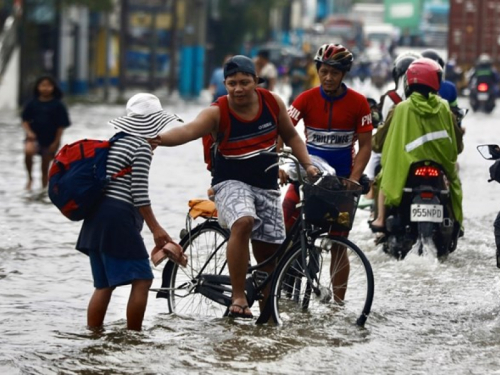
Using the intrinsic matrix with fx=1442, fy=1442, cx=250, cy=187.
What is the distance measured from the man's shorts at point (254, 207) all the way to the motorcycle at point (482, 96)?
28.9 metres

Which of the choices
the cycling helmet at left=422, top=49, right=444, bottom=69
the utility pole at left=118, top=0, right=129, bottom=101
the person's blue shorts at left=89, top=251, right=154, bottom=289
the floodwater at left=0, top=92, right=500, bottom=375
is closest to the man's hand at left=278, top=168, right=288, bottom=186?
the floodwater at left=0, top=92, right=500, bottom=375

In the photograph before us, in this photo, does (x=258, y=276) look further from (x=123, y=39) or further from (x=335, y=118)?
(x=123, y=39)

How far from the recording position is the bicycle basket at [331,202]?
8.16 meters

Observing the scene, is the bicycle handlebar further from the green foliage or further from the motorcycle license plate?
the green foliage

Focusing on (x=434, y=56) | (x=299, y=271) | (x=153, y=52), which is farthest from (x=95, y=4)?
(x=299, y=271)

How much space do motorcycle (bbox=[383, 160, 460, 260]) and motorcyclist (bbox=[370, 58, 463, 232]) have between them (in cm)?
9

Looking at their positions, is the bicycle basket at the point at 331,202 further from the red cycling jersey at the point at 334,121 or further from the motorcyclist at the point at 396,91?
the motorcyclist at the point at 396,91

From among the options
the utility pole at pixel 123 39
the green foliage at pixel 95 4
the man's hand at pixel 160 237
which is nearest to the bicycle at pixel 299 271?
the man's hand at pixel 160 237

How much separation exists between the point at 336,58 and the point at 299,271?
1537 millimetres

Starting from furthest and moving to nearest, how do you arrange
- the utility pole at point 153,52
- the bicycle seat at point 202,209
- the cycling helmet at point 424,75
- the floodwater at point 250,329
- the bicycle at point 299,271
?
1. the utility pole at point 153,52
2. the cycling helmet at point 424,75
3. the bicycle seat at point 202,209
4. the bicycle at point 299,271
5. the floodwater at point 250,329

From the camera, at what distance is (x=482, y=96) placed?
36812 mm

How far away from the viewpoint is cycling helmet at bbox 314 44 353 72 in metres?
9.17

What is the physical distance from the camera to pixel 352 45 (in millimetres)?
93375

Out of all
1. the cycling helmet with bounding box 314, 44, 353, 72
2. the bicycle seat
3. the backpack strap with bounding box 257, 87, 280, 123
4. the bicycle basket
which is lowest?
the bicycle seat
